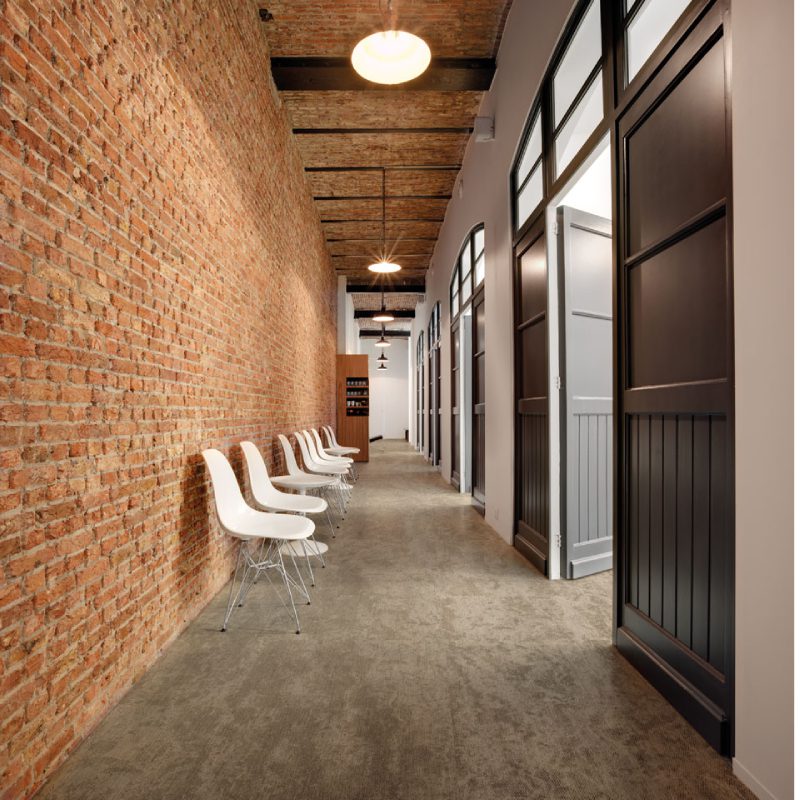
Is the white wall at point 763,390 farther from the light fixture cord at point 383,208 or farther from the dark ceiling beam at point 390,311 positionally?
the dark ceiling beam at point 390,311

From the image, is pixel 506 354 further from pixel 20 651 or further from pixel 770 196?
pixel 20 651

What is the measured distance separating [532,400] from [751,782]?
2.90 meters

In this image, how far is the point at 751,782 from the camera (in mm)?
1732

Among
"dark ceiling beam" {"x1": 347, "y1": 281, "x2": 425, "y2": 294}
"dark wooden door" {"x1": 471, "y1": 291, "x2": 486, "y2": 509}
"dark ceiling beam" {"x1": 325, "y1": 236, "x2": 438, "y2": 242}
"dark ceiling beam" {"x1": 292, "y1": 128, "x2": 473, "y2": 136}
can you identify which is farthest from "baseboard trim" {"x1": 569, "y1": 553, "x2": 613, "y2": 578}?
"dark ceiling beam" {"x1": 347, "y1": 281, "x2": 425, "y2": 294}

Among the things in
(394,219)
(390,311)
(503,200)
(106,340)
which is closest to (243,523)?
(106,340)

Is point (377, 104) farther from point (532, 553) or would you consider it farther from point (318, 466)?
point (532, 553)

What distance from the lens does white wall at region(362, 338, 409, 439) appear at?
24.4 metres

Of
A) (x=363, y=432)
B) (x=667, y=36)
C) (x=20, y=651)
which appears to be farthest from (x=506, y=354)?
(x=363, y=432)

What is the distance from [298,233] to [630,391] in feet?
18.4

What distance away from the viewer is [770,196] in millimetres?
1638

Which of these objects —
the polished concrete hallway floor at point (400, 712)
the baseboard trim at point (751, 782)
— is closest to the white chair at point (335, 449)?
the polished concrete hallway floor at point (400, 712)

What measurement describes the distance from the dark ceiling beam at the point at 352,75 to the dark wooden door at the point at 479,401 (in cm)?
218

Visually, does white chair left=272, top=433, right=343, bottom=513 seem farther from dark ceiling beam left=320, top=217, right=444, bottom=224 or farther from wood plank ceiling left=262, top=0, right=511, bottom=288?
dark ceiling beam left=320, top=217, right=444, bottom=224

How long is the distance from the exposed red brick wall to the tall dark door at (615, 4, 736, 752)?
90.7 inches
